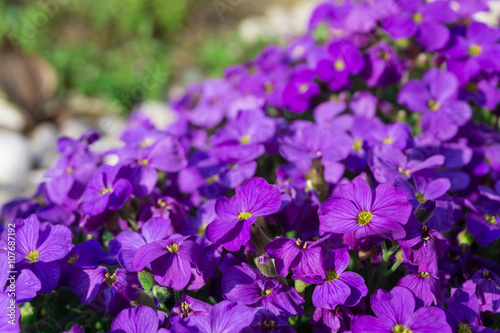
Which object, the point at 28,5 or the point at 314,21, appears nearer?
the point at 314,21

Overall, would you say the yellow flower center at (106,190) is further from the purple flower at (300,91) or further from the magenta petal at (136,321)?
the purple flower at (300,91)

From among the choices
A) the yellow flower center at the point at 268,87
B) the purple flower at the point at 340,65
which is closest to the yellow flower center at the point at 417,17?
the purple flower at the point at 340,65

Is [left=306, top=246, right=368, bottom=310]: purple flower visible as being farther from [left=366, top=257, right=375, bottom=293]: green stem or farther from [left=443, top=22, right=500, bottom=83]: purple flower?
[left=443, top=22, right=500, bottom=83]: purple flower

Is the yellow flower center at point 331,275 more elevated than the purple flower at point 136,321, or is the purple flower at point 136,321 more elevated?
the purple flower at point 136,321

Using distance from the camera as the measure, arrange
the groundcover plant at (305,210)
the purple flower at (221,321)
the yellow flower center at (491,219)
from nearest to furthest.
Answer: the purple flower at (221,321) → the groundcover plant at (305,210) → the yellow flower center at (491,219)

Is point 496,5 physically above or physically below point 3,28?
below

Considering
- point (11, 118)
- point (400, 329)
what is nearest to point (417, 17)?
point (400, 329)

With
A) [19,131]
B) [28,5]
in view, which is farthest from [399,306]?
[28,5]

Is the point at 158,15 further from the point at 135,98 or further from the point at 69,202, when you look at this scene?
the point at 69,202
